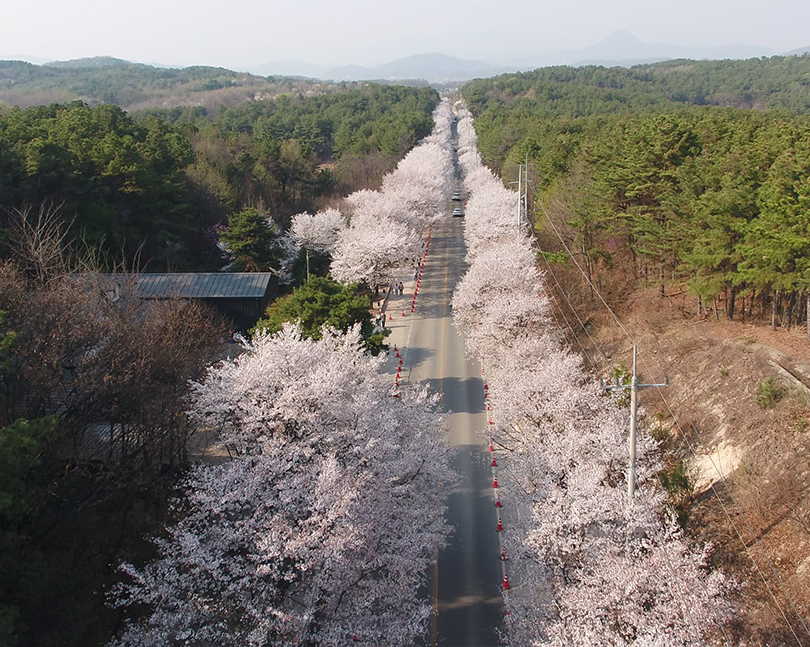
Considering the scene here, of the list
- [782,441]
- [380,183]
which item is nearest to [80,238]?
[782,441]

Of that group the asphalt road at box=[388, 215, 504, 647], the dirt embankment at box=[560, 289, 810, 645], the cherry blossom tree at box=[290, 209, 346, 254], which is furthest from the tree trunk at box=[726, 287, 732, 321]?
the cherry blossom tree at box=[290, 209, 346, 254]

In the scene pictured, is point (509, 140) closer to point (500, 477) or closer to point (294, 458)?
point (500, 477)

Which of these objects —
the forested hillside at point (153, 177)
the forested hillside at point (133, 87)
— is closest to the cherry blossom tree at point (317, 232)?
the forested hillside at point (153, 177)

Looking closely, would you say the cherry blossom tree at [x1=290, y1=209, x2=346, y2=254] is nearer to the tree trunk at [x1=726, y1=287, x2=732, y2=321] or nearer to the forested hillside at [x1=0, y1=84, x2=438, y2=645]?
the forested hillside at [x1=0, y1=84, x2=438, y2=645]

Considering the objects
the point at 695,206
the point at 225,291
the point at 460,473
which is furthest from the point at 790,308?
the point at 225,291

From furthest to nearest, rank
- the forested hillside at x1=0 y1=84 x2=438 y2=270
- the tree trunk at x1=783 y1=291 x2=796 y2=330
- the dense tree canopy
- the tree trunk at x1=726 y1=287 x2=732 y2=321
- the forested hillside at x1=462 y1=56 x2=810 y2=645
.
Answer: the forested hillside at x1=0 y1=84 x2=438 y2=270 → the tree trunk at x1=726 y1=287 x2=732 y2=321 → the dense tree canopy → the tree trunk at x1=783 y1=291 x2=796 y2=330 → the forested hillside at x1=462 y1=56 x2=810 y2=645

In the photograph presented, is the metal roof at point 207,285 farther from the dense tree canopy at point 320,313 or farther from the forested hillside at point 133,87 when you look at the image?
the forested hillside at point 133,87
